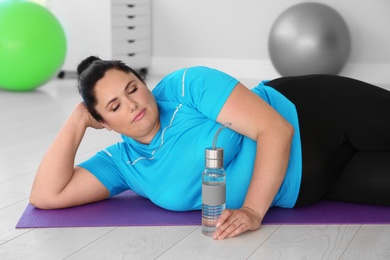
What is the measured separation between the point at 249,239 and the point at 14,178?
109 centimetres

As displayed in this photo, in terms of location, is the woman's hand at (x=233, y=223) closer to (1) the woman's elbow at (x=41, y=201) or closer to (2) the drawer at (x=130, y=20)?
(1) the woman's elbow at (x=41, y=201)

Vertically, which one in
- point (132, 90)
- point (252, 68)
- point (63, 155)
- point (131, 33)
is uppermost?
point (132, 90)

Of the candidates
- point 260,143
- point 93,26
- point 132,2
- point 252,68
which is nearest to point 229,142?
point 260,143

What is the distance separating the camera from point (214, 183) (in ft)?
5.31

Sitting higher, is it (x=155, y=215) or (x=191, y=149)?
(x=191, y=149)

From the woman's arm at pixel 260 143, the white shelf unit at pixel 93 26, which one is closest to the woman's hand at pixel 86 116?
the woman's arm at pixel 260 143

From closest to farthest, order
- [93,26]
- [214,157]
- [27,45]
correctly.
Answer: [214,157] < [27,45] < [93,26]

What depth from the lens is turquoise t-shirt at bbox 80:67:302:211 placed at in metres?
1.74

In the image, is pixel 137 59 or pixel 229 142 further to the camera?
pixel 137 59

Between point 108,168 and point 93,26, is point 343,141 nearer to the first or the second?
point 108,168

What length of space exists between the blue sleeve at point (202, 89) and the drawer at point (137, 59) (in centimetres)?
379

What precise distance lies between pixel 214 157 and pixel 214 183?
0.08m

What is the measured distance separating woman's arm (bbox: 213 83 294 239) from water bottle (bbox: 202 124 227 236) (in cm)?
6

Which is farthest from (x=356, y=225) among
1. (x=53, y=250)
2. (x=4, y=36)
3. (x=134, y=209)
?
(x=4, y=36)
